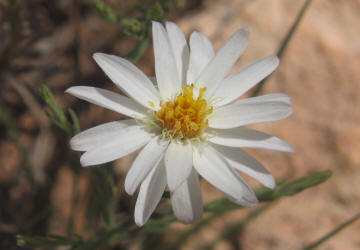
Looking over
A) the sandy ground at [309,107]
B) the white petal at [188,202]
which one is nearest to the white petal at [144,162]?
the white petal at [188,202]

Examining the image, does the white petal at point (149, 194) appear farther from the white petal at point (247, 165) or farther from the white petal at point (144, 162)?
the white petal at point (247, 165)

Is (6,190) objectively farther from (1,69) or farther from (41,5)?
(41,5)

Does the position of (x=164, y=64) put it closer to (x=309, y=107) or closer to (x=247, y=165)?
(x=247, y=165)

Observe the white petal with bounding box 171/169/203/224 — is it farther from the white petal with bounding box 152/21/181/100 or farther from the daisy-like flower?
the white petal with bounding box 152/21/181/100

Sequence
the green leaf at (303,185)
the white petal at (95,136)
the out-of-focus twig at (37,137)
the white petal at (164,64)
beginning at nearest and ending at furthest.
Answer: the white petal at (95,136) → the white petal at (164,64) → the green leaf at (303,185) → the out-of-focus twig at (37,137)


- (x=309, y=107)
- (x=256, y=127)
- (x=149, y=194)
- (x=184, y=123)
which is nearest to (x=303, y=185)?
(x=184, y=123)
